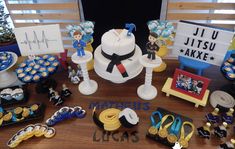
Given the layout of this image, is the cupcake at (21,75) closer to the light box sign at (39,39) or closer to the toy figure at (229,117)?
the light box sign at (39,39)

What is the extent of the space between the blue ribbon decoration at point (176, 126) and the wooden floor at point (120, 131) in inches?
2.1

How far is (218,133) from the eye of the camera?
78 cm

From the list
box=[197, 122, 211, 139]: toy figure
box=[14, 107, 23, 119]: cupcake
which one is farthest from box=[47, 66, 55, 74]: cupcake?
box=[197, 122, 211, 139]: toy figure

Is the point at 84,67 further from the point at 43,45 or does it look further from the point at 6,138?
the point at 6,138

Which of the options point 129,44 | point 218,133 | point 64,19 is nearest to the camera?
point 218,133

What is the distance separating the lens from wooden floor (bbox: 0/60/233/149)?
0.79 meters

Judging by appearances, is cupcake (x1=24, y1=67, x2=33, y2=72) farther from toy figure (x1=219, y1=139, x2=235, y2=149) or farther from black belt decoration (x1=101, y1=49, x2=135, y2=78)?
toy figure (x1=219, y1=139, x2=235, y2=149)

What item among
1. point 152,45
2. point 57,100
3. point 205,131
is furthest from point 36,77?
point 205,131

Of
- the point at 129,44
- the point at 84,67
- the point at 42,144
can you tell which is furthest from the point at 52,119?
the point at 129,44

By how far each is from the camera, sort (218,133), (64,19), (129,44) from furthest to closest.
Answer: (64,19), (129,44), (218,133)

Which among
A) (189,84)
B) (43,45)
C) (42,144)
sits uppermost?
(43,45)

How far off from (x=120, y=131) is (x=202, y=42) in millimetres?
533

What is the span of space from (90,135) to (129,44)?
1.37 feet

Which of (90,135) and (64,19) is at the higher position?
(64,19)
